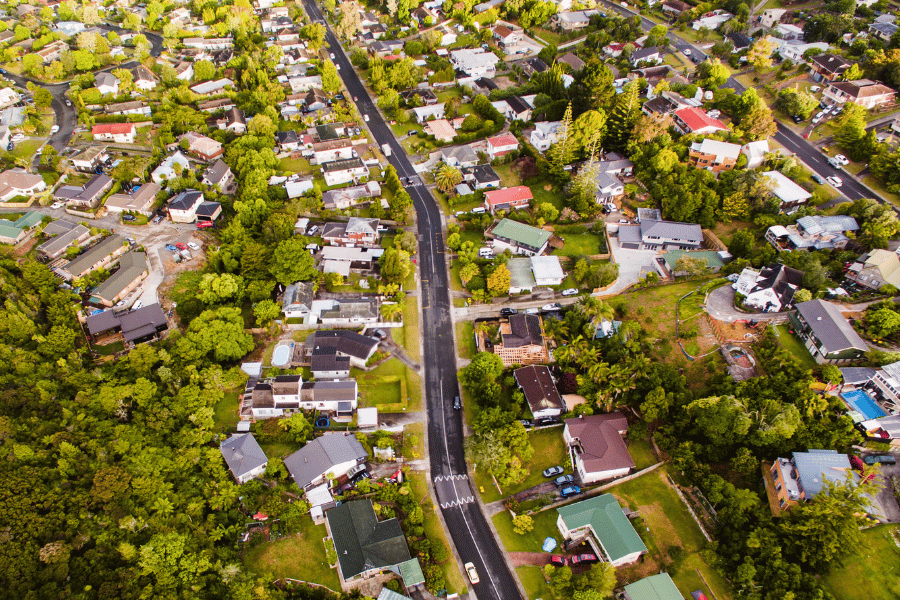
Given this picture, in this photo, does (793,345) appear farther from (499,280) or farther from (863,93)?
(863,93)

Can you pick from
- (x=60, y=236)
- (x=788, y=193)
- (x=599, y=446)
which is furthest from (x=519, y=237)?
(x=60, y=236)

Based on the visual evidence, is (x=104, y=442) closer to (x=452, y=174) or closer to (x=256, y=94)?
(x=452, y=174)

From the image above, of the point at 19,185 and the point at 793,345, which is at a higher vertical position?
the point at 19,185

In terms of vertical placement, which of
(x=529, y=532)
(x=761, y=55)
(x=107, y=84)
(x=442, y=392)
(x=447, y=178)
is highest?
(x=761, y=55)

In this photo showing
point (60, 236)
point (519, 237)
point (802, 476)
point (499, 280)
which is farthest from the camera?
point (519, 237)

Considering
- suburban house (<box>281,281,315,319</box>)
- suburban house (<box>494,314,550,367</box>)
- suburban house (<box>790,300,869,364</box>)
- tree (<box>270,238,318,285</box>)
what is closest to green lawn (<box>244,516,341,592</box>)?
suburban house (<box>494,314,550,367</box>)

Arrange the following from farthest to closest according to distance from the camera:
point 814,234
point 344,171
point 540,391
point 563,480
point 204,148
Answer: point 204,148 < point 344,171 < point 814,234 < point 540,391 < point 563,480

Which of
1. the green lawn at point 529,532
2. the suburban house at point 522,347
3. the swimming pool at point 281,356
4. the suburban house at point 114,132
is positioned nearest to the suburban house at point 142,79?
the suburban house at point 114,132

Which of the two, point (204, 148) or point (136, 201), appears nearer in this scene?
point (136, 201)

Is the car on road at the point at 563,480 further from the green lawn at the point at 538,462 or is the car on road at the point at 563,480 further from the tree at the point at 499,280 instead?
the tree at the point at 499,280
